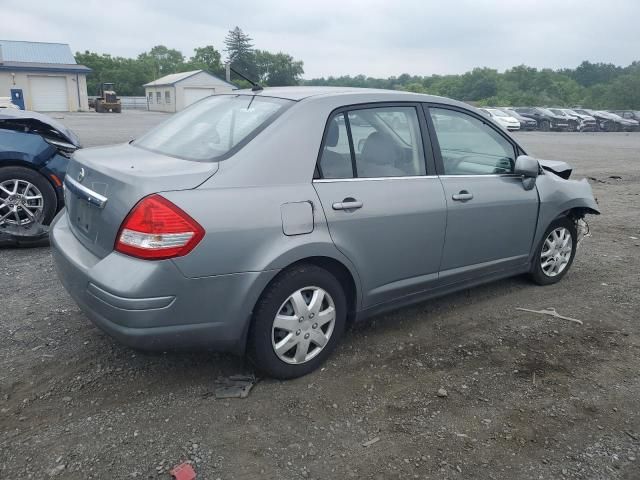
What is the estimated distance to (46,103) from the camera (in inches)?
1647

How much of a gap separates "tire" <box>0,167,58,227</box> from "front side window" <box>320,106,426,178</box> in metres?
3.65

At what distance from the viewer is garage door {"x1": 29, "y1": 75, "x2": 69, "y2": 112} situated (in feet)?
135

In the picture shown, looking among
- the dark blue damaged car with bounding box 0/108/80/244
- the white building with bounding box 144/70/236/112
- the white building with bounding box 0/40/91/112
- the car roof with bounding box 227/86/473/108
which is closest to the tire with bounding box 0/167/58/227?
the dark blue damaged car with bounding box 0/108/80/244

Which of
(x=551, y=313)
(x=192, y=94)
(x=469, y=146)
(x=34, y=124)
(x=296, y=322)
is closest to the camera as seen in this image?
(x=296, y=322)

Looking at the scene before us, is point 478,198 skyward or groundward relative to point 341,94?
groundward

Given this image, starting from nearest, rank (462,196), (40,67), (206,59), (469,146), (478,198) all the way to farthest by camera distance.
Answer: (462,196) → (478,198) → (469,146) → (40,67) → (206,59)

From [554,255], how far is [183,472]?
3789mm

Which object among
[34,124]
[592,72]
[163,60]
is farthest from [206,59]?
[34,124]

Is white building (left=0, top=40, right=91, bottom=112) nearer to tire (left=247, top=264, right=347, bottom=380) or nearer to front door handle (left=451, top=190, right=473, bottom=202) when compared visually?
front door handle (left=451, top=190, right=473, bottom=202)

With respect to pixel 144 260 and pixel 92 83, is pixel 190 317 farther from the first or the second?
pixel 92 83

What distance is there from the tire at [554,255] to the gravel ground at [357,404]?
57 centimetres

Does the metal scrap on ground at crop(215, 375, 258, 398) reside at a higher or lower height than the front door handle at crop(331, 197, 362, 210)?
lower

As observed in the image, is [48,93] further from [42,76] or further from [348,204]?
[348,204]

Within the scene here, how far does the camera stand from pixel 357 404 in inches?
121
